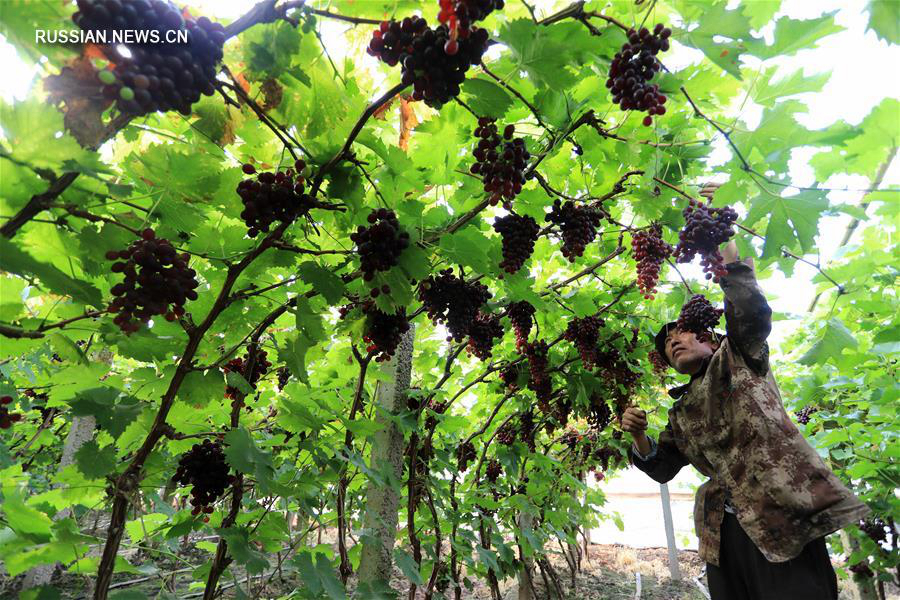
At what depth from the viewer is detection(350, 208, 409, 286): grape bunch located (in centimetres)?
128

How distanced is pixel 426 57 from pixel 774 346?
7.57 metres

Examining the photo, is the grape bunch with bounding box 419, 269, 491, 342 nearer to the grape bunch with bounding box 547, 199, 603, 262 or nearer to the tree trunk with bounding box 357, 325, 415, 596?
the grape bunch with bounding box 547, 199, 603, 262

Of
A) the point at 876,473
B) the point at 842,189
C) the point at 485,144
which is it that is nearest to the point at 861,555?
the point at 876,473

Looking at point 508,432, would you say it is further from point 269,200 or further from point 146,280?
point 146,280

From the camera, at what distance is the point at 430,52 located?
3.01 ft

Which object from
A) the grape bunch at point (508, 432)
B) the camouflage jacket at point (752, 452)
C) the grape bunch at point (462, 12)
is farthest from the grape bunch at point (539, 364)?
the grape bunch at point (462, 12)

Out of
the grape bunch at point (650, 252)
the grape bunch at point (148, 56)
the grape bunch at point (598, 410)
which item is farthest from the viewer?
the grape bunch at point (598, 410)

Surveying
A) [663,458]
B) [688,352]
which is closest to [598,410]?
[663,458]

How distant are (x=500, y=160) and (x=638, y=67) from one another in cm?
38

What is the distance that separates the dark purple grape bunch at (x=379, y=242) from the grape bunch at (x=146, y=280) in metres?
0.43

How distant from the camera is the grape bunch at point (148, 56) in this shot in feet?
2.55

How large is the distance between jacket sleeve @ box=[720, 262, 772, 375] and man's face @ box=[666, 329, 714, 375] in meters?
0.43

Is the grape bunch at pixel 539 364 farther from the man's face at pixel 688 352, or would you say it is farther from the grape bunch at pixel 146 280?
the grape bunch at pixel 146 280

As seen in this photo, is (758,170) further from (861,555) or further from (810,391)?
(861,555)
